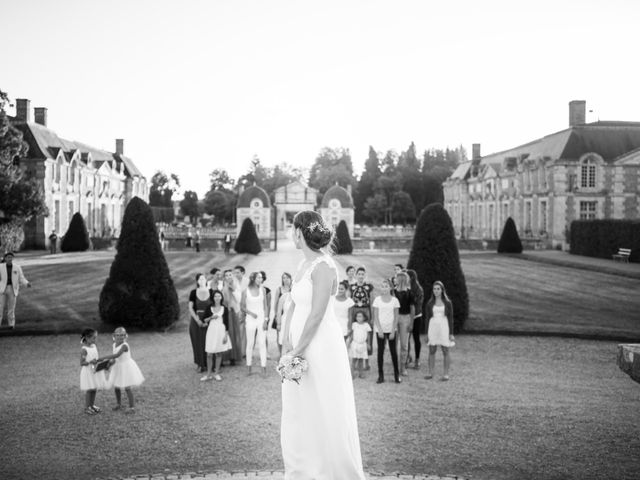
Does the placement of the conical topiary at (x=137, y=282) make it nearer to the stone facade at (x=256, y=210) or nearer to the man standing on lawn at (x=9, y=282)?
the man standing on lawn at (x=9, y=282)

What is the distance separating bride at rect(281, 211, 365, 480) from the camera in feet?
15.9

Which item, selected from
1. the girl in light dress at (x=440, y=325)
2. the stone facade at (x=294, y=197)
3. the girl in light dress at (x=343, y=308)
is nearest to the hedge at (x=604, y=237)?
the girl in light dress at (x=440, y=325)

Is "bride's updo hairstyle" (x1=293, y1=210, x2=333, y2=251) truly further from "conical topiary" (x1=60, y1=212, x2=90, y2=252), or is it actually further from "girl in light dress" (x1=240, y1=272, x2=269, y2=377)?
"conical topiary" (x1=60, y1=212, x2=90, y2=252)

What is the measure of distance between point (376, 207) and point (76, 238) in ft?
197

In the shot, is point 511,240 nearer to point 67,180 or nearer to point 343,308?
point 343,308

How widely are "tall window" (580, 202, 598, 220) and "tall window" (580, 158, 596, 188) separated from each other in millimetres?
1495

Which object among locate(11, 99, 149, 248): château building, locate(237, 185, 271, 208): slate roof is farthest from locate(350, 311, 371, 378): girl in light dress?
locate(237, 185, 271, 208): slate roof

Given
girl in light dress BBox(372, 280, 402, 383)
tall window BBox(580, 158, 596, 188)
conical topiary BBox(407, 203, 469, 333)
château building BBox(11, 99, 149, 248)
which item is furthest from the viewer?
tall window BBox(580, 158, 596, 188)

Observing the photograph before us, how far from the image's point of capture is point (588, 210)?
48719 millimetres

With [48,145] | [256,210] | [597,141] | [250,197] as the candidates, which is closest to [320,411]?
[48,145]

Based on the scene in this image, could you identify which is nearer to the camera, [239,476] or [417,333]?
[239,476]

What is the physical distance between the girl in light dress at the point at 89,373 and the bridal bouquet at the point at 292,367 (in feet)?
15.7

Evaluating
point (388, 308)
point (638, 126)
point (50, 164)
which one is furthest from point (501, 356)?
point (638, 126)

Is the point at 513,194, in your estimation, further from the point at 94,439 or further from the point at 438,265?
the point at 94,439
